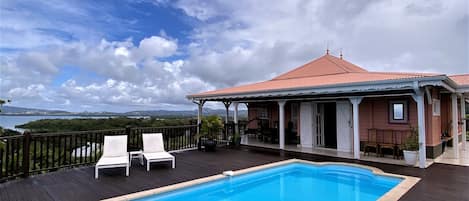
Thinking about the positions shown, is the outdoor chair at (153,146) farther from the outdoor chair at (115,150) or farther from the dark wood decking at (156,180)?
the outdoor chair at (115,150)

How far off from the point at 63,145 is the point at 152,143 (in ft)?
14.1

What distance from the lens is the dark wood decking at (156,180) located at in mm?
4855

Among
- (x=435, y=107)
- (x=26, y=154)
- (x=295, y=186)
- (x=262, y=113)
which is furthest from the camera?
(x=262, y=113)

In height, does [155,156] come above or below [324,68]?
below

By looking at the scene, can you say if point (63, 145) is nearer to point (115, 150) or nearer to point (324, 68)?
point (115, 150)

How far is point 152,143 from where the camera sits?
309 inches

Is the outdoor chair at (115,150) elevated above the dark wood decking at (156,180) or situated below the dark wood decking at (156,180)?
above

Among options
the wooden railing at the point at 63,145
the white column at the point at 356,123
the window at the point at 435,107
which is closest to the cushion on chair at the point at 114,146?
the wooden railing at the point at 63,145

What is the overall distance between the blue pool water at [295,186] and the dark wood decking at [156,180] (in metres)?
0.58

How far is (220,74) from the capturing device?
18562 mm

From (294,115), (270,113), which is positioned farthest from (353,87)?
(270,113)

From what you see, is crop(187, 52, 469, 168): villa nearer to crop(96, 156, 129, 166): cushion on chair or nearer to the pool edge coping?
the pool edge coping

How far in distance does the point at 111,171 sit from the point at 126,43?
879 centimetres

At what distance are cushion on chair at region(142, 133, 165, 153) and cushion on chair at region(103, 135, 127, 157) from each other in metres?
0.71
